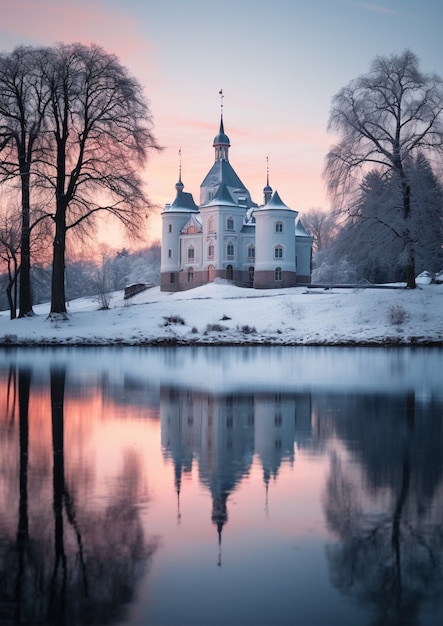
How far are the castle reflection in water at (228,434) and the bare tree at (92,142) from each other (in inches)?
1028

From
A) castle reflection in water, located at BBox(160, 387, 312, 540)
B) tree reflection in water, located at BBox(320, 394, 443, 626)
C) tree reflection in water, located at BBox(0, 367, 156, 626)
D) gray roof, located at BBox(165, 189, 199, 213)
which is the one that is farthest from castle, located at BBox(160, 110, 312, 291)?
tree reflection in water, located at BBox(0, 367, 156, 626)

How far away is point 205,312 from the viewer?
45531 mm

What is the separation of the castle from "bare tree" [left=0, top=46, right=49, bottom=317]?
41.7 meters

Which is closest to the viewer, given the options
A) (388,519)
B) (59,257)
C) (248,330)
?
(388,519)

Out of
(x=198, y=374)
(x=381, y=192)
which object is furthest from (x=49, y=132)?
(x=198, y=374)

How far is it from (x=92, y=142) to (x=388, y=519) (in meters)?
A: 38.2

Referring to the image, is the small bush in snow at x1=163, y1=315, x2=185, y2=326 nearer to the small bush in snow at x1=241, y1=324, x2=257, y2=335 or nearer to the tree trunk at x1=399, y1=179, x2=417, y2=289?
the small bush in snow at x1=241, y1=324, x2=257, y2=335

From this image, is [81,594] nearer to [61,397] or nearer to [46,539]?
[46,539]

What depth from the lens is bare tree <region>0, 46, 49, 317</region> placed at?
135 feet

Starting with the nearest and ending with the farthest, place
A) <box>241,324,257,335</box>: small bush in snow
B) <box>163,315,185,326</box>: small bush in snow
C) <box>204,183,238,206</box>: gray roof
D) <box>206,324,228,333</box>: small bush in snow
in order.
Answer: <box>241,324,257,335</box>: small bush in snow → <box>206,324,228,333</box>: small bush in snow → <box>163,315,185,326</box>: small bush in snow → <box>204,183,238,206</box>: gray roof

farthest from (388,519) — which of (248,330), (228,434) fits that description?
(248,330)

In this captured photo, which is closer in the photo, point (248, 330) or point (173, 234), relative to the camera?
point (248, 330)

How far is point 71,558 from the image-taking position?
593 cm

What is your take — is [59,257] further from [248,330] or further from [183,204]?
[183,204]
